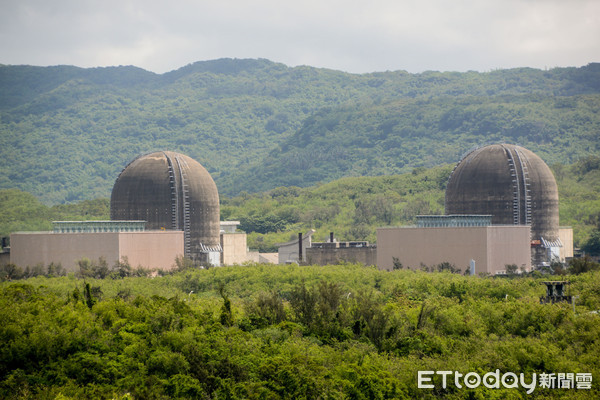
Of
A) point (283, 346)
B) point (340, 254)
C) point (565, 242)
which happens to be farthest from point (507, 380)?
point (565, 242)

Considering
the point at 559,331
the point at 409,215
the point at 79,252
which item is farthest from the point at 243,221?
the point at 559,331

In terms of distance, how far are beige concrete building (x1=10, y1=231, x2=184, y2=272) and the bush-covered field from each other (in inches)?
940

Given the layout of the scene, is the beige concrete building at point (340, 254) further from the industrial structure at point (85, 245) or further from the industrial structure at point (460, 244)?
the industrial structure at point (85, 245)

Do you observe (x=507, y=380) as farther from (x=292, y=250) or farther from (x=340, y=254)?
(x=292, y=250)

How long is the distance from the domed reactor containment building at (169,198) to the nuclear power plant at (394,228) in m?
0.08

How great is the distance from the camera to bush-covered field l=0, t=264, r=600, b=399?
3462cm

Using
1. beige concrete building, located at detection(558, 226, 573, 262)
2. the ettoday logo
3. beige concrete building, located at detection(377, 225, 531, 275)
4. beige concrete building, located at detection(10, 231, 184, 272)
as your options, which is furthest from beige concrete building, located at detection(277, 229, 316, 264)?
the ettoday logo

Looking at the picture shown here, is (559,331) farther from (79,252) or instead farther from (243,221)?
(243,221)

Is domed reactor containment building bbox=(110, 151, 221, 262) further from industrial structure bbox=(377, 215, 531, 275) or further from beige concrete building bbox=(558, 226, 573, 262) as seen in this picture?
beige concrete building bbox=(558, 226, 573, 262)

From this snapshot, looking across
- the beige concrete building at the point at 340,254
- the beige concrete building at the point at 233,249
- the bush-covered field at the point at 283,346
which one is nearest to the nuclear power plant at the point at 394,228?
the beige concrete building at the point at 340,254

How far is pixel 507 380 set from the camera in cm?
3491

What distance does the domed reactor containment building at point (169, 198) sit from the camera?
3073 inches

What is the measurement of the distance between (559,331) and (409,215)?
83197 millimetres

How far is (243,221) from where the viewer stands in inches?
5276
